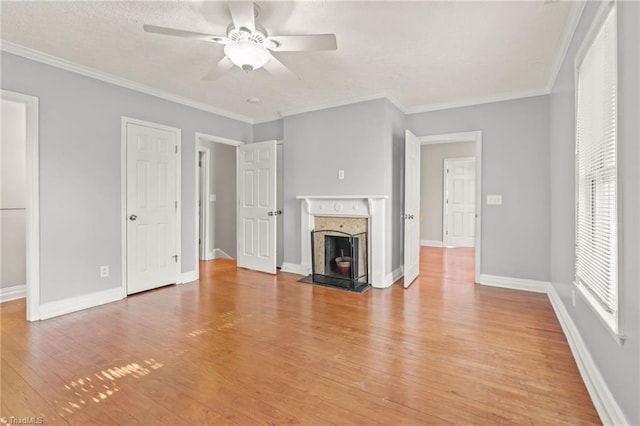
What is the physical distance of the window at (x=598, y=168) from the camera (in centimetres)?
156

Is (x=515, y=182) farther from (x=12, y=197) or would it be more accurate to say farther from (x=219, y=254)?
(x=12, y=197)

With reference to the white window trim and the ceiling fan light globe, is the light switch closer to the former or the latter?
the white window trim

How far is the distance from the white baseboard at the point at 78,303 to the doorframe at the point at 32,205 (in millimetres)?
80

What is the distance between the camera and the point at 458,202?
24.9 feet

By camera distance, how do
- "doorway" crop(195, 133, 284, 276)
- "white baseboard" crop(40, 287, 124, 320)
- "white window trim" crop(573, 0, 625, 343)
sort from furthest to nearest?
"doorway" crop(195, 133, 284, 276), "white baseboard" crop(40, 287, 124, 320), "white window trim" crop(573, 0, 625, 343)

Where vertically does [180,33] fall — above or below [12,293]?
above

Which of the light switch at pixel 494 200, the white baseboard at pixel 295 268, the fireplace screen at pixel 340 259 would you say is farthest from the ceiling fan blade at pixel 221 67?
the light switch at pixel 494 200

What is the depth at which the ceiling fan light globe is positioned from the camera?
2.27 m

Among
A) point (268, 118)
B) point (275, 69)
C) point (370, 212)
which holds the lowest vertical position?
point (370, 212)

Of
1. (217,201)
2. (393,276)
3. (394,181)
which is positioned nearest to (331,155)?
(394,181)

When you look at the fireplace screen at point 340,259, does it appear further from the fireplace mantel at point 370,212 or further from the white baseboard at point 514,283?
the white baseboard at point 514,283

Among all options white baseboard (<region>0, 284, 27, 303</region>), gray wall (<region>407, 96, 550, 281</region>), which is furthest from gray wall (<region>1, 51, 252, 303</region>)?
gray wall (<region>407, 96, 550, 281</region>)

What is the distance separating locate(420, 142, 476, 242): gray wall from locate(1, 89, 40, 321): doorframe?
7.16 meters

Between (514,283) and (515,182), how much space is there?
1311mm
